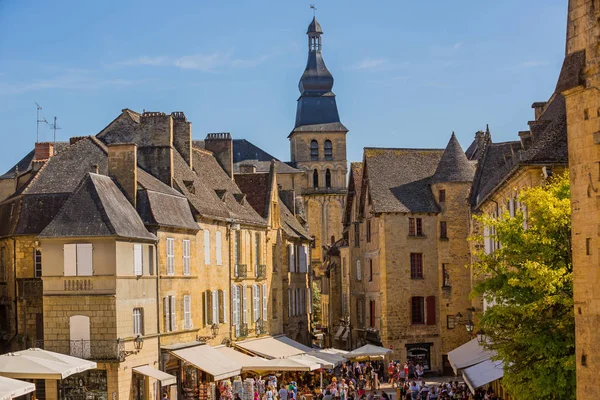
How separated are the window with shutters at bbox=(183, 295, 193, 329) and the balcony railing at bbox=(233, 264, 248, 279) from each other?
257 inches

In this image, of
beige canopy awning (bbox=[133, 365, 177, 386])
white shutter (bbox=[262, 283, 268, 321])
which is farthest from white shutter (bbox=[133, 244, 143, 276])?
white shutter (bbox=[262, 283, 268, 321])

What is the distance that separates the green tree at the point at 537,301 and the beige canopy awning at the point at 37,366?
12475 mm

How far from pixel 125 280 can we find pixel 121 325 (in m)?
1.47

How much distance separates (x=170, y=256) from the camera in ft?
142

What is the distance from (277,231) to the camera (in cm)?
6072

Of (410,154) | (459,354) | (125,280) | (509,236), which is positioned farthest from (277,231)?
(509,236)

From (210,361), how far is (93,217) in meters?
7.49

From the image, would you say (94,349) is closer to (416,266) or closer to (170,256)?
(170,256)

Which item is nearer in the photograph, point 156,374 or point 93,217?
point 93,217

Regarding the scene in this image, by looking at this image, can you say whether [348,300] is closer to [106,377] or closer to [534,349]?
[106,377]

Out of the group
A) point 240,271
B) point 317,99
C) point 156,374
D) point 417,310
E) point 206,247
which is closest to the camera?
point 156,374

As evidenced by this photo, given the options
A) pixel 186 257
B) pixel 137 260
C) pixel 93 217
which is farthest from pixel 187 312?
pixel 93 217

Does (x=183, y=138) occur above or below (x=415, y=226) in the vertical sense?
above

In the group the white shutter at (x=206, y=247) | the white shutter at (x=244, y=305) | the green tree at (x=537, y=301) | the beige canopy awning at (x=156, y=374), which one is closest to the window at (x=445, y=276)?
the white shutter at (x=244, y=305)
